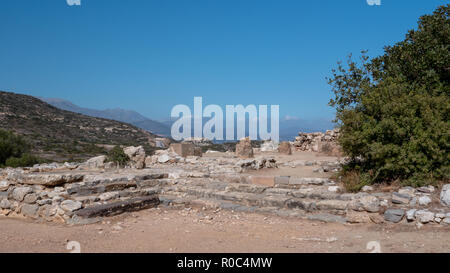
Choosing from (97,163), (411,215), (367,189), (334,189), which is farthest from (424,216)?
(97,163)

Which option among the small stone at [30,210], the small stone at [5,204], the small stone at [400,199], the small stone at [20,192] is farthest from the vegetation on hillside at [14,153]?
the small stone at [400,199]

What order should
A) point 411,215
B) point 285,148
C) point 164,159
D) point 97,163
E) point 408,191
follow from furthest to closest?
point 285,148 < point 164,159 < point 97,163 < point 408,191 < point 411,215

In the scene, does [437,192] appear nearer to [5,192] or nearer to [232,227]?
[232,227]

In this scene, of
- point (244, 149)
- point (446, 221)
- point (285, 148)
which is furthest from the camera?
point (285, 148)

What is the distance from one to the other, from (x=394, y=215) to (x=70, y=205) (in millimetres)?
5865

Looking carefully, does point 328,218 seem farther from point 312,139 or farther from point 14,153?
point 14,153

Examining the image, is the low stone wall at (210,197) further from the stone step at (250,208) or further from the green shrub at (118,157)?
the green shrub at (118,157)

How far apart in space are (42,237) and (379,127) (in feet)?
22.6

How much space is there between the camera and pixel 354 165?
8.93 metres

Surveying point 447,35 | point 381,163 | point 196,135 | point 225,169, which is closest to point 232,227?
point 381,163

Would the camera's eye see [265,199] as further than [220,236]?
Yes

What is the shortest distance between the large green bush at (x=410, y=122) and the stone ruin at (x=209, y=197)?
25.4 inches

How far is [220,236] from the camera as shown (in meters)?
5.69

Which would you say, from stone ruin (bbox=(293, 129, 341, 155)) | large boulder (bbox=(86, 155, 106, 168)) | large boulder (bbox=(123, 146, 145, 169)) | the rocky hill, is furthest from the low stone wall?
the rocky hill
